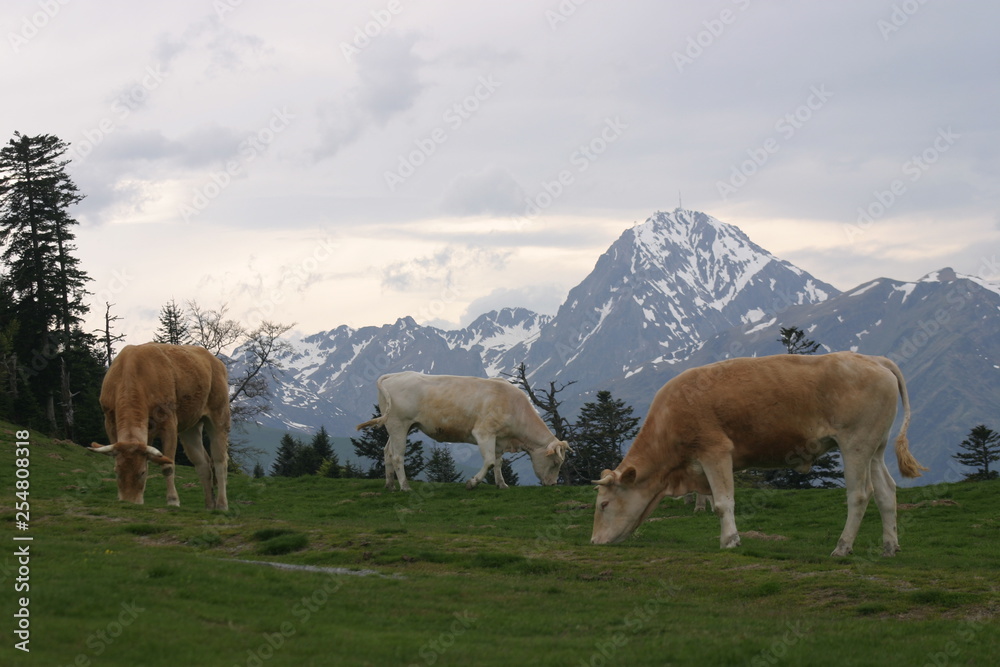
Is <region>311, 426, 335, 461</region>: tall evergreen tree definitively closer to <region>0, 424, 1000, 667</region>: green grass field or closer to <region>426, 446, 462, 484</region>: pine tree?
<region>426, 446, 462, 484</region>: pine tree

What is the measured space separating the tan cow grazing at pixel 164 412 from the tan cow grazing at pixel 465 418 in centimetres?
751


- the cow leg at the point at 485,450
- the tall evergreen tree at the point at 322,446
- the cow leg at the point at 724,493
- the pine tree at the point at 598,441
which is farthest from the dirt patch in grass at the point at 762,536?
the tall evergreen tree at the point at 322,446

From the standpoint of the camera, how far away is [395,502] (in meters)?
29.0

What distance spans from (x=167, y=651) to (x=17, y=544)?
701 centimetres

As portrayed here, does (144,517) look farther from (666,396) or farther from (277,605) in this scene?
(666,396)

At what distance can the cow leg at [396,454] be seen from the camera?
3188 centimetres

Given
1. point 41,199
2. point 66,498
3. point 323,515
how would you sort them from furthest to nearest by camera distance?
point 41,199 → point 323,515 → point 66,498

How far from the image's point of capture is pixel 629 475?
1983 centimetres

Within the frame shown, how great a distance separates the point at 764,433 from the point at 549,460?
15.3 metres

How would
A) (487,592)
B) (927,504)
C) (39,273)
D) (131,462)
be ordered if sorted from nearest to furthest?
1. (487,592)
2. (131,462)
3. (927,504)
4. (39,273)

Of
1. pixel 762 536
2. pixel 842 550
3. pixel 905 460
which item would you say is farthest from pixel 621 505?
pixel 905 460

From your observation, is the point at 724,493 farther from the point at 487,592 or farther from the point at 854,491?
the point at 487,592

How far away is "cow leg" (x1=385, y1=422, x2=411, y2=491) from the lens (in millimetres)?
31875

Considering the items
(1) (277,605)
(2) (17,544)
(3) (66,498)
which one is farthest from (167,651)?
(3) (66,498)
